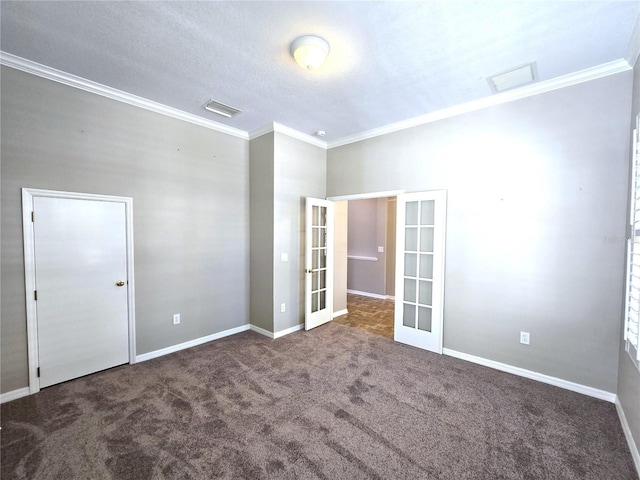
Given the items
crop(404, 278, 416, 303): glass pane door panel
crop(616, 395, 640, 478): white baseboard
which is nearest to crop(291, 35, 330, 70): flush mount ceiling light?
crop(404, 278, 416, 303): glass pane door panel

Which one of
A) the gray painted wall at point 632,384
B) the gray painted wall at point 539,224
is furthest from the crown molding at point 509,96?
the gray painted wall at point 632,384

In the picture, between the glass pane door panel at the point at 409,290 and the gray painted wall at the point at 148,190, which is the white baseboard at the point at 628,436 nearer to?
the glass pane door panel at the point at 409,290

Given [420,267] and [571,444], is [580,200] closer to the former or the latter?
[420,267]

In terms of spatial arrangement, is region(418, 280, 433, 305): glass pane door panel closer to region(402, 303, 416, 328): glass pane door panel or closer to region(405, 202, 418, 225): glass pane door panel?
region(402, 303, 416, 328): glass pane door panel

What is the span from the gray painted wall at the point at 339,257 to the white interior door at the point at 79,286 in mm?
3085

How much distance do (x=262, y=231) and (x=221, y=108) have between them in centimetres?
171

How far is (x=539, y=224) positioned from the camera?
9.18 feet

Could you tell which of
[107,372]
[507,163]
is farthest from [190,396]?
[507,163]

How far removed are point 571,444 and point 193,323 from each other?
3.96 meters

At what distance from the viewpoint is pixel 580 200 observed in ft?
8.50

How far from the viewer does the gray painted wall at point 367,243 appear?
21.1 ft

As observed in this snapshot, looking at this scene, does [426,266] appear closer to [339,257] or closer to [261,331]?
[339,257]

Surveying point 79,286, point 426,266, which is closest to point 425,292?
point 426,266

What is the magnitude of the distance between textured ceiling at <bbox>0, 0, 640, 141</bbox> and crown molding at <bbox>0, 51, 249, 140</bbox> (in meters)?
0.09
